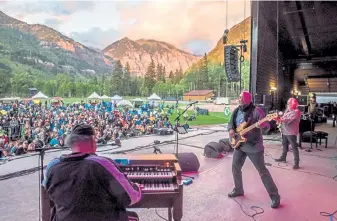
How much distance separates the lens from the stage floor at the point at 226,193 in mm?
3090

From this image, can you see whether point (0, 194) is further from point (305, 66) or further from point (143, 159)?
point (305, 66)

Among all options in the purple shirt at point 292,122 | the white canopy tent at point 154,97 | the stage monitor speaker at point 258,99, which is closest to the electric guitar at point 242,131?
the purple shirt at point 292,122

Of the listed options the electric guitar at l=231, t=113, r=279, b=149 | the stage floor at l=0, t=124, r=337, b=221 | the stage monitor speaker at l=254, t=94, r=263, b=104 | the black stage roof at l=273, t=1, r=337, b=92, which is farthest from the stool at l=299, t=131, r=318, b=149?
the black stage roof at l=273, t=1, r=337, b=92

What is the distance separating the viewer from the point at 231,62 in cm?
958

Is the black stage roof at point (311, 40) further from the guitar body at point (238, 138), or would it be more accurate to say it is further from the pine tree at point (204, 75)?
the guitar body at point (238, 138)

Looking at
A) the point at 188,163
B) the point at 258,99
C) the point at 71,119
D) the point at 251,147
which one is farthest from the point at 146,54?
the point at 251,147

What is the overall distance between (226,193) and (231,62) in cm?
667

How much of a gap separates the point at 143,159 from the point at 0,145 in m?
7.05

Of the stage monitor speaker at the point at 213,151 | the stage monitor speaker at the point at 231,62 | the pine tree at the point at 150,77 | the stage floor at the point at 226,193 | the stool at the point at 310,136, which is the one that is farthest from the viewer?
the pine tree at the point at 150,77

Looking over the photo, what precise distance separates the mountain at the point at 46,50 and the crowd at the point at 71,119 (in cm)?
227

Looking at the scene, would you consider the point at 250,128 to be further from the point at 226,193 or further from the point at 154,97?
the point at 154,97

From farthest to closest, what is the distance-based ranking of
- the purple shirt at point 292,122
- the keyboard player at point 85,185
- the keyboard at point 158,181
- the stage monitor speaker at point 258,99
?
the stage monitor speaker at point 258,99
the purple shirt at point 292,122
the keyboard at point 158,181
the keyboard player at point 85,185

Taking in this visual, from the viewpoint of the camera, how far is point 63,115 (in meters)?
12.5

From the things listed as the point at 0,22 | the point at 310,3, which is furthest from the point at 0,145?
the point at 0,22
